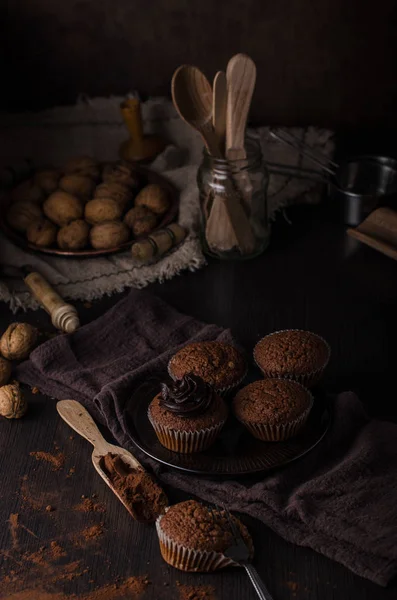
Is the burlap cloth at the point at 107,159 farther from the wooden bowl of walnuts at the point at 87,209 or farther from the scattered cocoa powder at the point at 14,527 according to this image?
the scattered cocoa powder at the point at 14,527

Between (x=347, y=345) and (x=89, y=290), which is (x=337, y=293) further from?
(x=89, y=290)

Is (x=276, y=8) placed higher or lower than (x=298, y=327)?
higher

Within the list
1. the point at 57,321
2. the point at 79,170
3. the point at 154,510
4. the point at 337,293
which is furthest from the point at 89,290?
the point at 154,510

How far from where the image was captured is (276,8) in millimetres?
2242

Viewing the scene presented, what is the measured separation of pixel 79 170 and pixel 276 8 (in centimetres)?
70

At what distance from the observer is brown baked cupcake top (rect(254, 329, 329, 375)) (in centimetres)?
144

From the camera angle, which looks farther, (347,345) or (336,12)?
(336,12)

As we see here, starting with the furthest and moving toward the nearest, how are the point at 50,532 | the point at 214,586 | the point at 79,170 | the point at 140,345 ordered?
1. the point at 79,170
2. the point at 140,345
3. the point at 50,532
4. the point at 214,586

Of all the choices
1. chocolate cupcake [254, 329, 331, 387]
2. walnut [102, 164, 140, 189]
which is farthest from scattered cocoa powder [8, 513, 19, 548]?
walnut [102, 164, 140, 189]

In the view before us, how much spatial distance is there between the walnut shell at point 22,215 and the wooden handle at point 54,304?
202 millimetres

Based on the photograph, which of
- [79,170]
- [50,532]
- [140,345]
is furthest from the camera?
[79,170]

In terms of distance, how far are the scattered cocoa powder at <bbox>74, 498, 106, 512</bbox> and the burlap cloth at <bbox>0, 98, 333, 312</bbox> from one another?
24.6 inches

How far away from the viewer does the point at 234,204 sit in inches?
73.1

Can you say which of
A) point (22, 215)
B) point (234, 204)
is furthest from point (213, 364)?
point (22, 215)
